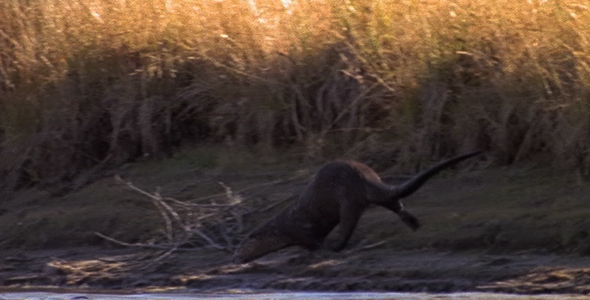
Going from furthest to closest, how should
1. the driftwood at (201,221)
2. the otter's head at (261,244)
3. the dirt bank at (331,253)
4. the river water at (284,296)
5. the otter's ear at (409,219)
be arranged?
the driftwood at (201,221) < the otter's head at (261,244) < the otter's ear at (409,219) < the dirt bank at (331,253) < the river water at (284,296)

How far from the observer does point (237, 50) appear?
30.4 ft

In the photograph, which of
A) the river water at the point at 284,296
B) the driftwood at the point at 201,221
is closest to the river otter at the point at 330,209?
the driftwood at the point at 201,221

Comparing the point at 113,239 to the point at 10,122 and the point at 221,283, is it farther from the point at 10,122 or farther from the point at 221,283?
the point at 10,122

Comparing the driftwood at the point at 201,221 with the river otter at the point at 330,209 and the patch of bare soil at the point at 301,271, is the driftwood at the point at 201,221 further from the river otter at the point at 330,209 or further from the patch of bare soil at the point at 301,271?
the river otter at the point at 330,209

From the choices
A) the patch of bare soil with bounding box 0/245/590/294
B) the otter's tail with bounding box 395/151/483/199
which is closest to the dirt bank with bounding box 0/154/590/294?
the patch of bare soil with bounding box 0/245/590/294

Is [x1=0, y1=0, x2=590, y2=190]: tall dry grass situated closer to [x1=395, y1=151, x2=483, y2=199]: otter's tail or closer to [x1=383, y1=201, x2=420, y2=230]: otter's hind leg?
[x1=395, y1=151, x2=483, y2=199]: otter's tail

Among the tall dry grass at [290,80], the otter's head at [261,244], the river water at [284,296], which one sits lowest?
the river water at [284,296]

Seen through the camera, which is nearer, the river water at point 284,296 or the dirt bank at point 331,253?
the river water at point 284,296

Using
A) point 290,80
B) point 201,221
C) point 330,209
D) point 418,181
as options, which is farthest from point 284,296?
point 290,80

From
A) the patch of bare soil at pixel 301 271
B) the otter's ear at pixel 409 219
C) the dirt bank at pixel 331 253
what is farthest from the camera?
the otter's ear at pixel 409 219

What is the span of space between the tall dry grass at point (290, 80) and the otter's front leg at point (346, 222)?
1107 millimetres

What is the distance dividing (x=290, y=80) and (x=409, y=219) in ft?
7.14

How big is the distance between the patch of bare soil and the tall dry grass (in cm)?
114

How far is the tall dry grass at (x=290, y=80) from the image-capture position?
7.76 meters
